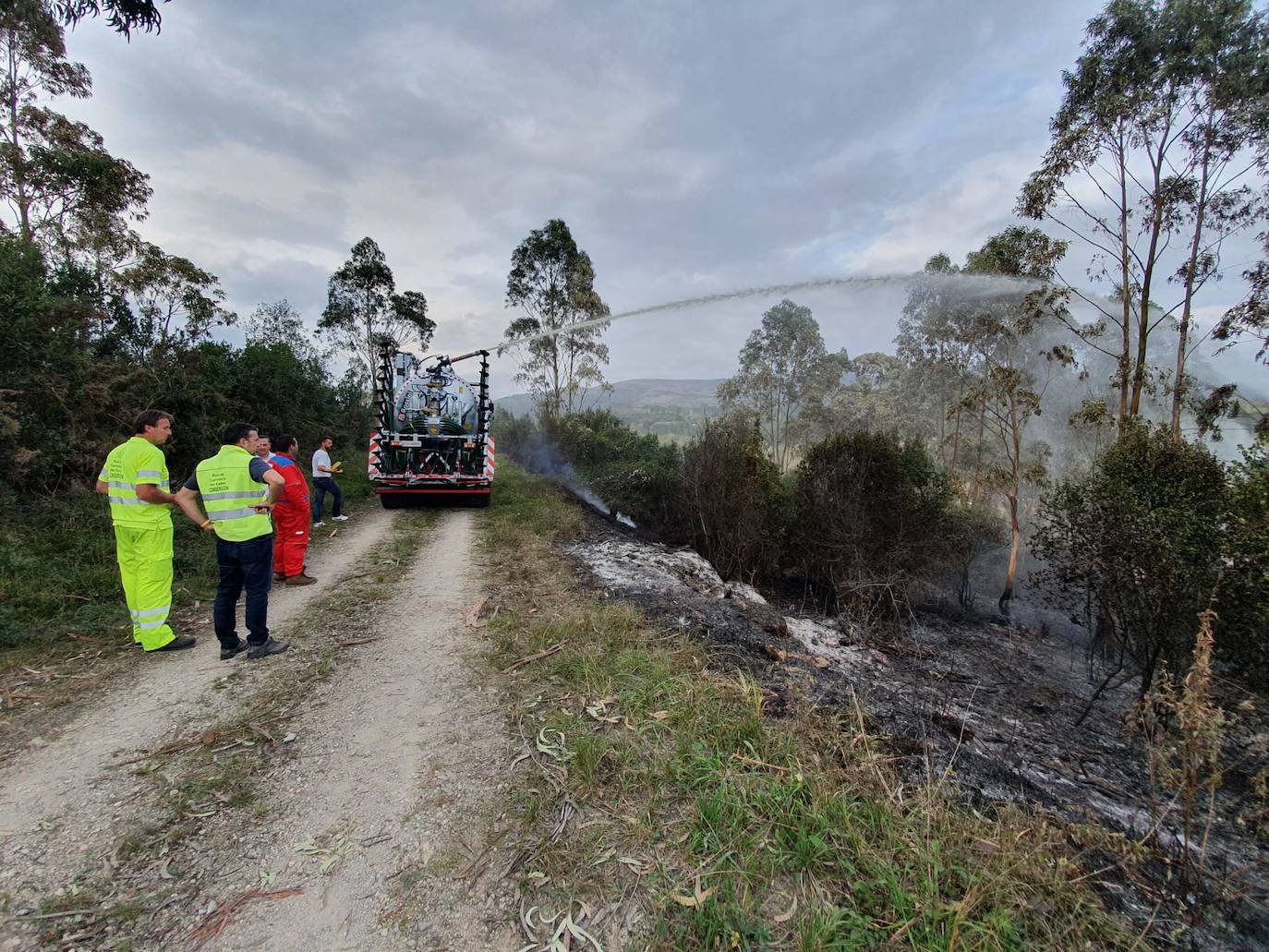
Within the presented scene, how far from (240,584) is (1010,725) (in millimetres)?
8447

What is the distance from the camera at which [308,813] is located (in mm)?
2545

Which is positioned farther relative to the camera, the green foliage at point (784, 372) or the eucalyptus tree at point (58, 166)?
→ the green foliage at point (784, 372)

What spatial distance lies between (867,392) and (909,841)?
1092 inches

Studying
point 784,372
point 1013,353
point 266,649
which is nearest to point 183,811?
point 266,649

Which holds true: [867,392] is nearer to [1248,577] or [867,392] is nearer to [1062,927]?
[1248,577]

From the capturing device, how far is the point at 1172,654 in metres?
6.95

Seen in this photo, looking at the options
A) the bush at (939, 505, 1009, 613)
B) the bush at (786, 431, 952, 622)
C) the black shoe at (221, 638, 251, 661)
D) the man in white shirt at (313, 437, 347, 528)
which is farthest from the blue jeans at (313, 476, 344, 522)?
the bush at (939, 505, 1009, 613)

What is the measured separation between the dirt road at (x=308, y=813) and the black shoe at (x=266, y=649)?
12 centimetres

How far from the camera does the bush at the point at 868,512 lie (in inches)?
509

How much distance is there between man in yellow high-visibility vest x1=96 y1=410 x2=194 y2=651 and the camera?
13.4 ft

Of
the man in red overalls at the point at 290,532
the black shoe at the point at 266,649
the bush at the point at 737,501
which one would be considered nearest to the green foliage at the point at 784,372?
the bush at the point at 737,501

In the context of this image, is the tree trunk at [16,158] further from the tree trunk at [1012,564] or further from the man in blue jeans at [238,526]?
the tree trunk at [1012,564]

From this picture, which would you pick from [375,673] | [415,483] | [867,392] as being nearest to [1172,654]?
[375,673]

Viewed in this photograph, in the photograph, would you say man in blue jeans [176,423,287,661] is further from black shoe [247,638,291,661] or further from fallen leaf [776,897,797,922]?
fallen leaf [776,897,797,922]
